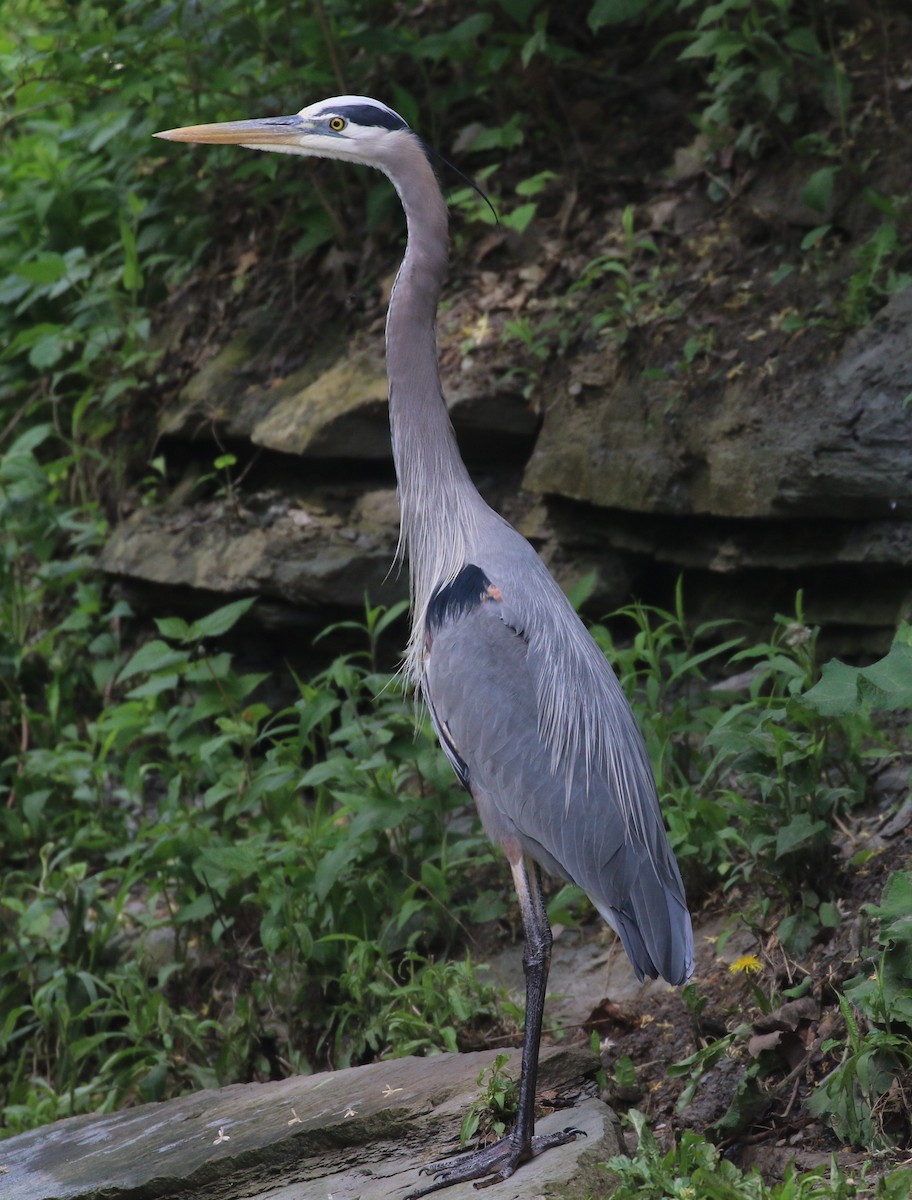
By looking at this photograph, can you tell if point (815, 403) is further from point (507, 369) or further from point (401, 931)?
point (401, 931)

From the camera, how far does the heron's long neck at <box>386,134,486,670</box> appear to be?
12.2 feet

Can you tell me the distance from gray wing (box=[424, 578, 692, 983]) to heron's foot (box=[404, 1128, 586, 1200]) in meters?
0.49

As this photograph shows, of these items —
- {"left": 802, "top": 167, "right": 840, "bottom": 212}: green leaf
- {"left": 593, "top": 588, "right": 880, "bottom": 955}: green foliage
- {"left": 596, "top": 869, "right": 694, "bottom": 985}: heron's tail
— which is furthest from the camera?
{"left": 802, "top": 167, "right": 840, "bottom": 212}: green leaf

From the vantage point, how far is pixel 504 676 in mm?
3525

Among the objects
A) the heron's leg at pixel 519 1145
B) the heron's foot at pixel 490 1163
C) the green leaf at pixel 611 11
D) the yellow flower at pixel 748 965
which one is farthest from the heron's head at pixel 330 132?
the heron's foot at pixel 490 1163

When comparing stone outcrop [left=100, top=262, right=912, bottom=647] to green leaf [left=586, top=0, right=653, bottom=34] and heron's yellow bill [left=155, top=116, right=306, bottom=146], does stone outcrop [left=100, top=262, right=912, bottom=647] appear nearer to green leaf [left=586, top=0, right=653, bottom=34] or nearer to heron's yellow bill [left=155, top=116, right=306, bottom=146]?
green leaf [left=586, top=0, right=653, bottom=34]

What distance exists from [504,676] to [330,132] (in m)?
1.67

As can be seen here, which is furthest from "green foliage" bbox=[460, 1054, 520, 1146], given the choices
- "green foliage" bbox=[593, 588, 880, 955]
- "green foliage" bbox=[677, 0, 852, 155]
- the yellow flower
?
"green foliage" bbox=[677, 0, 852, 155]

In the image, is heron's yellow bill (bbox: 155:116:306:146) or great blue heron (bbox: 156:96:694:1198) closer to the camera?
great blue heron (bbox: 156:96:694:1198)

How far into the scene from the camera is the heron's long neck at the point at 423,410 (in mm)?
3721

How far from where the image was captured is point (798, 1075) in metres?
3.35

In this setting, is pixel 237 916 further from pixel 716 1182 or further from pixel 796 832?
pixel 716 1182

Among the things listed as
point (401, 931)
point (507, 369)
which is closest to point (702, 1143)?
point (401, 931)

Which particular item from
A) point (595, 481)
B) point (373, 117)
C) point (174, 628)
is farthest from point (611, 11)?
point (174, 628)
